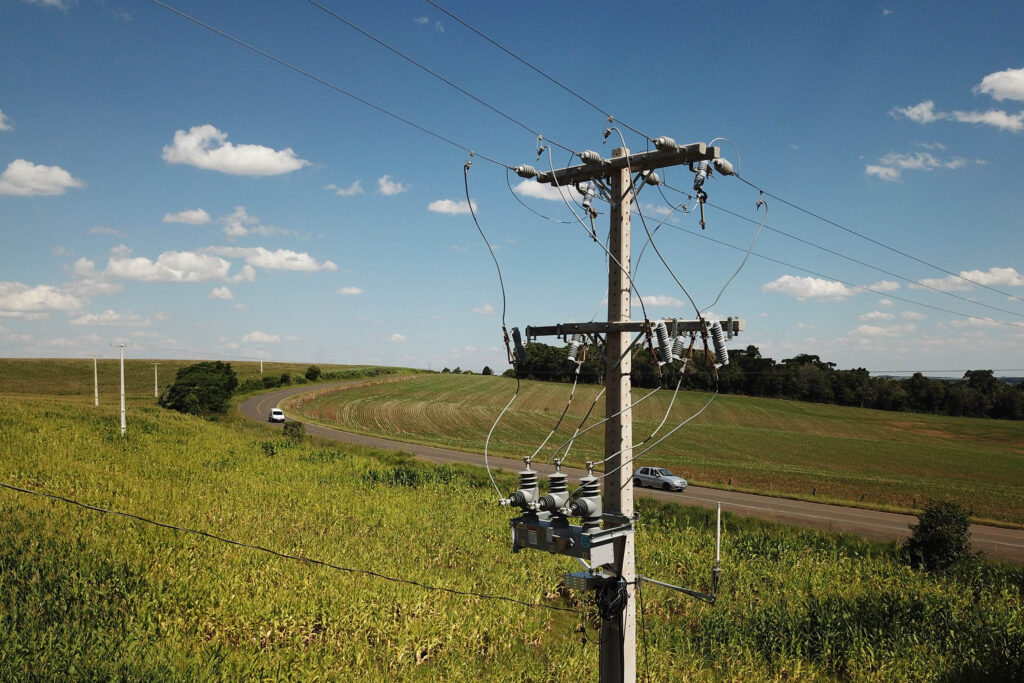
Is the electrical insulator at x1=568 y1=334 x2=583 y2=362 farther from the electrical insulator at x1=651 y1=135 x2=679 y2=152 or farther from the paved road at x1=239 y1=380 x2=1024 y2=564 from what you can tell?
the paved road at x1=239 y1=380 x2=1024 y2=564

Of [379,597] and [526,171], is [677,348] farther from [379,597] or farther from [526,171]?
[379,597]

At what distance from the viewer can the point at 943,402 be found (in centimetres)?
10681

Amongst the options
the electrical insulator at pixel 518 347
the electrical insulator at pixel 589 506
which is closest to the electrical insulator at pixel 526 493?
the electrical insulator at pixel 589 506

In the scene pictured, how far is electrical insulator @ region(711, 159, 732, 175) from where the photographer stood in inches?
360

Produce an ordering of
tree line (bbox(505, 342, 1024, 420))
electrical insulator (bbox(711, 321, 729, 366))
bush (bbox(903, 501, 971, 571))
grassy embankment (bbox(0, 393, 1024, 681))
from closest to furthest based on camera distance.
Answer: electrical insulator (bbox(711, 321, 729, 366)) < grassy embankment (bbox(0, 393, 1024, 681)) < bush (bbox(903, 501, 971, 571)) < tree line (bbox(505, 342, 1024, 420))

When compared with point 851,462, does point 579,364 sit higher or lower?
higher

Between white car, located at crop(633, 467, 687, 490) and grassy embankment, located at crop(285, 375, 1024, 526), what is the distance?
4.64m

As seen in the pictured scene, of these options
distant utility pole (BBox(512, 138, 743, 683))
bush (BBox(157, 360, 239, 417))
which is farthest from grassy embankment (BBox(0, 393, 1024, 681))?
bush (BBox(157, 360, 239, 417))

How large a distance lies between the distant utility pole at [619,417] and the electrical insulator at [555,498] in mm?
339

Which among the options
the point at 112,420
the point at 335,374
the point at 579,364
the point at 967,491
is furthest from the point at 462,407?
the point at 579,364

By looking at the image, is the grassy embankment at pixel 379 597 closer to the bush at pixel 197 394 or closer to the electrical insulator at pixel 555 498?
the electrical insulator at pixel 555 498

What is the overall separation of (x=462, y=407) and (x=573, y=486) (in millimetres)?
48372

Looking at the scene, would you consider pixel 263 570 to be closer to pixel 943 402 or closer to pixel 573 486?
pixel 573 486

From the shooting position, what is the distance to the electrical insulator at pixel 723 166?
30.0ft
